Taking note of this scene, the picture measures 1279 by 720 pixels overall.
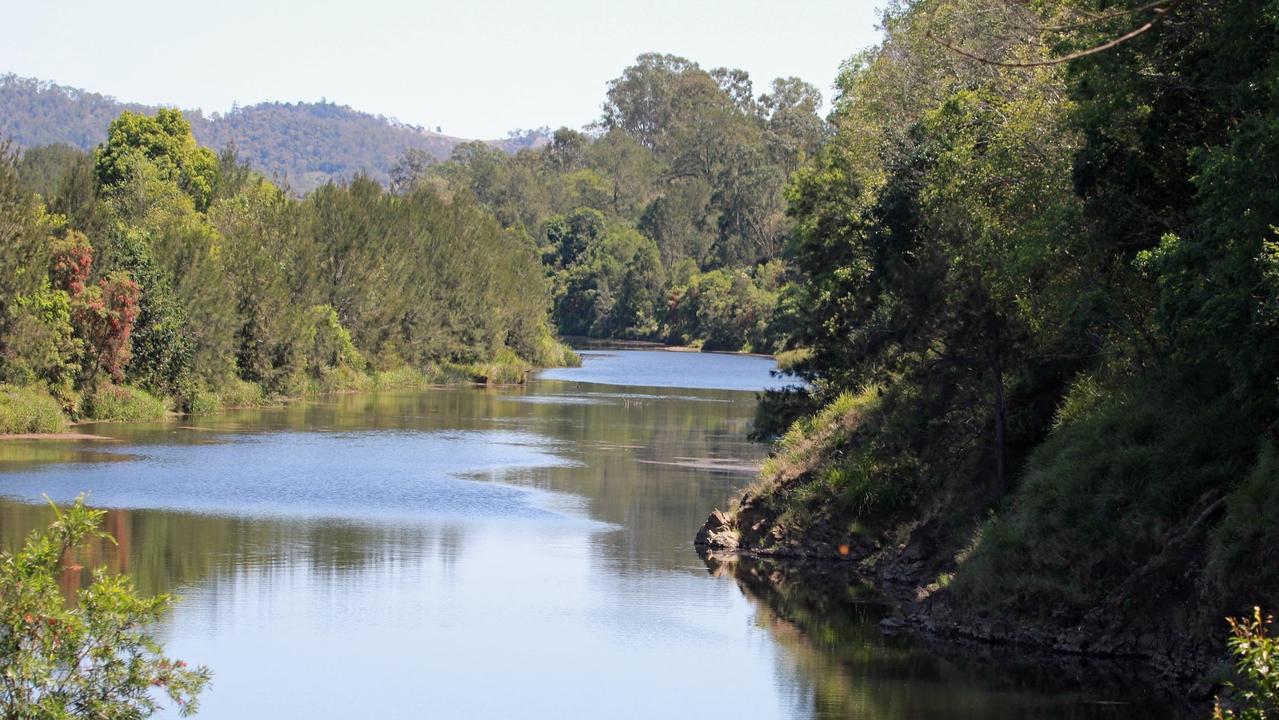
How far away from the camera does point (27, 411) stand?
5141 cm

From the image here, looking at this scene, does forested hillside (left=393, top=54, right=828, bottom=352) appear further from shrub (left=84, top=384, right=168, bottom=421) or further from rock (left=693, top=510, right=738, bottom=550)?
rock (left=693, top=510, right=738, bottom=550)

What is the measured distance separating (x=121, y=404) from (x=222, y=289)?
846 cm

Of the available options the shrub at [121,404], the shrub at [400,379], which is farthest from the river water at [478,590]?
the shrub at [400,379]

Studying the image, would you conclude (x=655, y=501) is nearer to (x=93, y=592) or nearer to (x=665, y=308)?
(x=93, y=592)

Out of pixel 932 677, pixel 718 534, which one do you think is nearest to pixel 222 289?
pixel 718 534

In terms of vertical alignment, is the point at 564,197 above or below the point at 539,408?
above

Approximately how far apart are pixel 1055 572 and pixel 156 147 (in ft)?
231

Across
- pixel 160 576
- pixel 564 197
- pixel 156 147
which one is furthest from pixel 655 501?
pixel 564 197

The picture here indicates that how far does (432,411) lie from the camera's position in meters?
71.6

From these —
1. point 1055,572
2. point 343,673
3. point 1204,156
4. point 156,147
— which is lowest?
point 343,673

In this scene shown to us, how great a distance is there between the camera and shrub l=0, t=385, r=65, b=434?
167 ft

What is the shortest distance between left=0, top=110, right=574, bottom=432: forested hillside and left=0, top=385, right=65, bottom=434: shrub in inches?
2.5

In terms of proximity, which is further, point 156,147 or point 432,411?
point 156,147

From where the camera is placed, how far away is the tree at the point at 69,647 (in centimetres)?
1385
